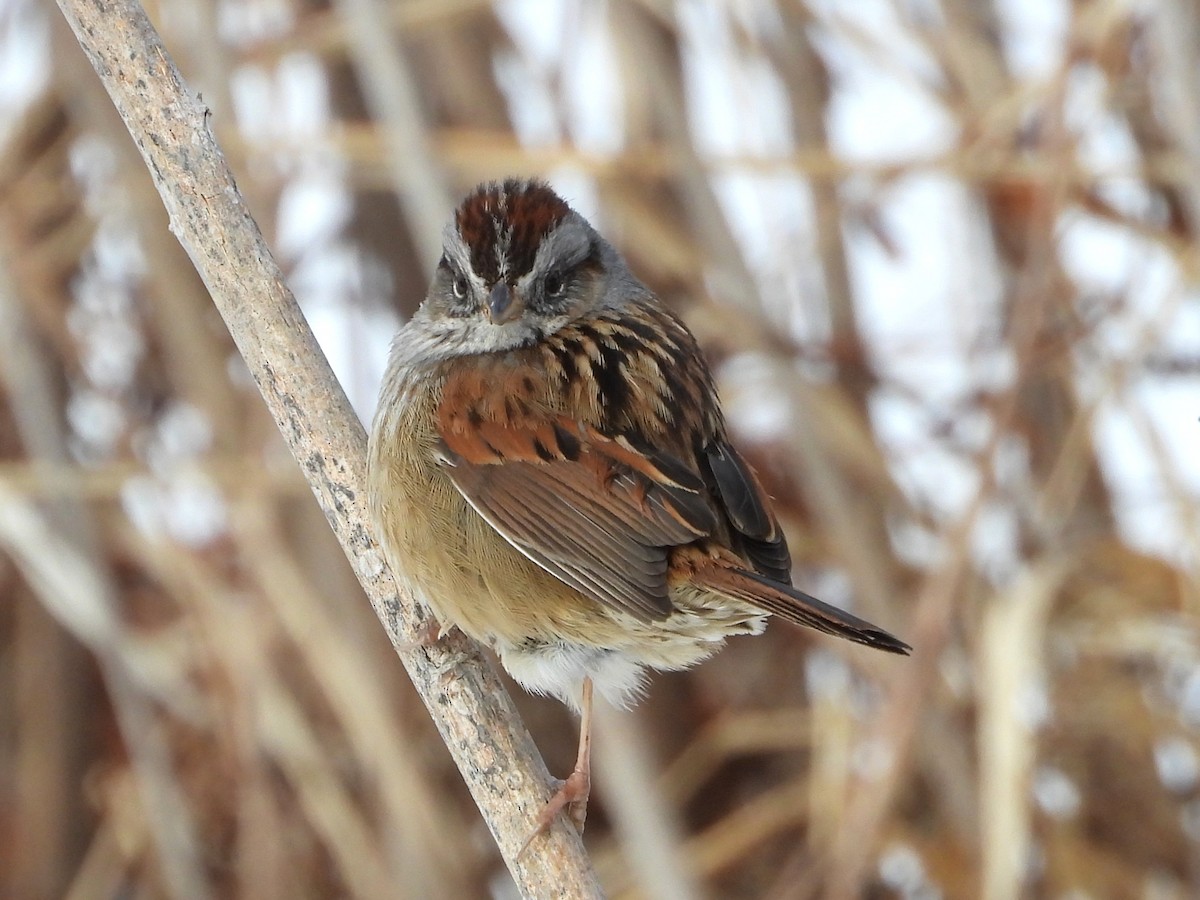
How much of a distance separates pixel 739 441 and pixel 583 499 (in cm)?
186

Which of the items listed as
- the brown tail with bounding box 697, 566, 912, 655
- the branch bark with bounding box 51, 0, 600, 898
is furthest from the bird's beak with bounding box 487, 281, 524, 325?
the brown tail with bounding box 697, 566, 912, 655

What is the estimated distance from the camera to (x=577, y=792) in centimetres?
203

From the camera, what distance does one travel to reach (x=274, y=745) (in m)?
3.69

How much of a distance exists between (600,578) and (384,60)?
4.52 feet

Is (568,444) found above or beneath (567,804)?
above

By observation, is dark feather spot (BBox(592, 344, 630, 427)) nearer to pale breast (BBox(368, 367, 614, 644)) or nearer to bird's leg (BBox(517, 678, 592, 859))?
pale breast (BBox(368, 367, 614, 644))

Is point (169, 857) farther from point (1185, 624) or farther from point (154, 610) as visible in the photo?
point (1185, 624)

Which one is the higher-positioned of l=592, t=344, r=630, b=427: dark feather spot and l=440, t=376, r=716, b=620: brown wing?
l=592, t=344, r=630, b=427: dark feather spot

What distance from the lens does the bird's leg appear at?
1903 millimetres

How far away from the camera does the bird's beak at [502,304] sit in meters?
2.39

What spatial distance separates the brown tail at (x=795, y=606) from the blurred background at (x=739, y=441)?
0.94 m

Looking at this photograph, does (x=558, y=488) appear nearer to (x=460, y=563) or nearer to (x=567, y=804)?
(x=460, y=563)

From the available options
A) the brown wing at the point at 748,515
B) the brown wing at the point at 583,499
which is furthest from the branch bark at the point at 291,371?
the brown wing at the point at 748,515

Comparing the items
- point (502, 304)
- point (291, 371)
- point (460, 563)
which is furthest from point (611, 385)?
point (291, 371)
